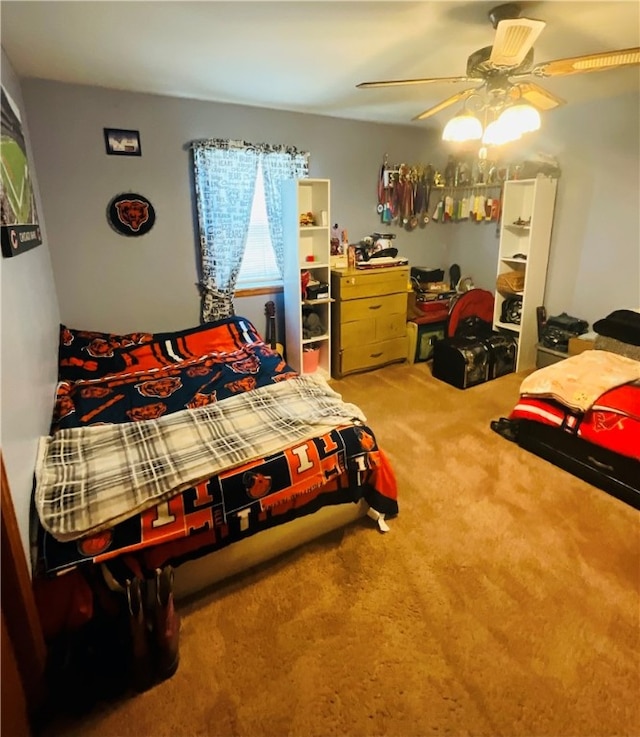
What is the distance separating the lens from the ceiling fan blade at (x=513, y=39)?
158cm

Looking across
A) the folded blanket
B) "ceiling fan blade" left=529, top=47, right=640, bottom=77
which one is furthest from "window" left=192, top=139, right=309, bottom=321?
the folded blanket

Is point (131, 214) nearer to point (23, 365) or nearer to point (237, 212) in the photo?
point (237, 212)

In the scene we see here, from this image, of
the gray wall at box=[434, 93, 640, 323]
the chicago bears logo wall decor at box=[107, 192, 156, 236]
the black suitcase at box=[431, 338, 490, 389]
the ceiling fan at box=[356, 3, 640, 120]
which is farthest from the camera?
the black suitcase at box=[431, 338, 490, 389]

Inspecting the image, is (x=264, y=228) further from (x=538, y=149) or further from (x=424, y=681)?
(x=424, y=681)

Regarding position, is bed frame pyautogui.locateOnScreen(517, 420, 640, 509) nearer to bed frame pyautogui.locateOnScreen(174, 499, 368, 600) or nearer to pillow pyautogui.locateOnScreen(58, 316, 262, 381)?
bed frame pyautogui.locateOnScreen(174, 499, 368, 600)

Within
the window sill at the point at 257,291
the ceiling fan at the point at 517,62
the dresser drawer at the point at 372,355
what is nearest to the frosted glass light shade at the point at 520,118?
the ceiling fan at the point at 517,62

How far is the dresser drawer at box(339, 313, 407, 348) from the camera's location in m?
3.94

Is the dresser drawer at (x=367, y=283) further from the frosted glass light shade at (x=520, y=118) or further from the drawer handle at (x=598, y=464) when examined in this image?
the drawer handle at (x=598, y=464)

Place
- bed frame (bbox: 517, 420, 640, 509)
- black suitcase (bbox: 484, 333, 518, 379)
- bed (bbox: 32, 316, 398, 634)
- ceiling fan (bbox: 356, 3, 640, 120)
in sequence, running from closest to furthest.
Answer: bed (bbox: 32, 316, 398, 634)
ceiling fan (bbox: 356, 3, 640, 120)
bed frame (bbox: 517, 420, 640, 509)
black suitcase (bbox: 484, 333, 518, 379)

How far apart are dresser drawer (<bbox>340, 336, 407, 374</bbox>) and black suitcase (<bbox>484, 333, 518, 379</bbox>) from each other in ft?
2.60

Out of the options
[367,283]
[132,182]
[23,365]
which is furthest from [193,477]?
[367,283]

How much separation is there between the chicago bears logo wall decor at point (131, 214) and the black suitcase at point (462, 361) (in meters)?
2.60

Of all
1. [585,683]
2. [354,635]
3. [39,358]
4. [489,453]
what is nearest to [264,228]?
[39,358]

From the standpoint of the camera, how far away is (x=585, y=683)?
4.86ft
